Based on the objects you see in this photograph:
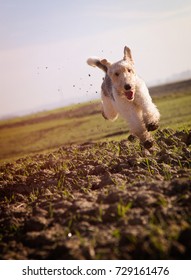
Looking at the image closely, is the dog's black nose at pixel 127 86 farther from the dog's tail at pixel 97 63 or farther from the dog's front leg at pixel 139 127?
the dog's tail at pixel 97 63

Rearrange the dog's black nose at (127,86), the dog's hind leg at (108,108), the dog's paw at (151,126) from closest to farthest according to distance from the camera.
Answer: the dog's black nose at (127,86) → the dog's paw at (151,126) → the dog's hind leg at (108,108)

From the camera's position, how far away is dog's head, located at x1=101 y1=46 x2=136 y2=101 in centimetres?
639

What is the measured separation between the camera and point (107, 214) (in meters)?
3.41

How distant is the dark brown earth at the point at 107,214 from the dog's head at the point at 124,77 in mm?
1247

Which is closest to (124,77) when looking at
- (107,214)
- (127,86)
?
(127,86)

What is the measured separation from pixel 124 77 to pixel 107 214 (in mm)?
3512

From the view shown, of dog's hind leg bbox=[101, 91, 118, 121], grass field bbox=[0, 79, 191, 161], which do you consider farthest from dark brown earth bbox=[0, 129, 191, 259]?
grass field bbox=[0, 79, 191, 161]

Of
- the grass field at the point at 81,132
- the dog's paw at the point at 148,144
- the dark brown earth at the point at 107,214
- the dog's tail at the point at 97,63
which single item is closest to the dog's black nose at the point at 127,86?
the dog's paw at the point at 148,144

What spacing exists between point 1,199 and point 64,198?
153cm

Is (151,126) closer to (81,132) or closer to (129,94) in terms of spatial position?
(129,94)

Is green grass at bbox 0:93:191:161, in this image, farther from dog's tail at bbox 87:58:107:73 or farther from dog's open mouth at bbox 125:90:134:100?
dog's tail at bbox 87:58:107:73

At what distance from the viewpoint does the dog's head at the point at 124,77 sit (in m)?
6.39
